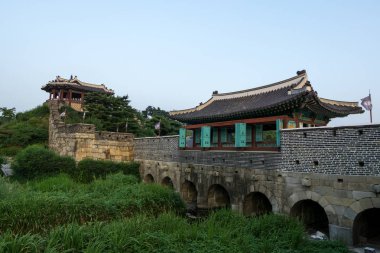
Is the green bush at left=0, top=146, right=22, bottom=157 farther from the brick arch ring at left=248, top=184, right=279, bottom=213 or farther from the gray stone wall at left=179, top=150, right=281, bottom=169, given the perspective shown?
the brick arch ring at left=248, top=184, right=279, bottom=213

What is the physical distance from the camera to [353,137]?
998 centimetres

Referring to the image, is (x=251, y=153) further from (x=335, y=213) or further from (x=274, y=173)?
(x=335, y=213)

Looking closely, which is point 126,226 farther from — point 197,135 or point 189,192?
point 197,135

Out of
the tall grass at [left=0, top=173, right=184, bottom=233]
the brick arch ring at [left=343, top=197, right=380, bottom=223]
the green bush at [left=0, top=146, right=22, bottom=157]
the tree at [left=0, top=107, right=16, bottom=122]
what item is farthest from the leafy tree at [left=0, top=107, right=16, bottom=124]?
the brick arch ring at [left=343, top=197, right=380, bottom=223]

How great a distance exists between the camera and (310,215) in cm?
1305

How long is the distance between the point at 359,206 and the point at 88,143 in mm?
19209

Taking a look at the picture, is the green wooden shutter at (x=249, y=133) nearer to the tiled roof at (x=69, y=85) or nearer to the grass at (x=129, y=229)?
the grass at (x=129, y=229)

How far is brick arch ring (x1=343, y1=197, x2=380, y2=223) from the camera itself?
923 centimetres

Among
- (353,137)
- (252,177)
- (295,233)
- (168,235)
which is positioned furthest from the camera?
(252,177)

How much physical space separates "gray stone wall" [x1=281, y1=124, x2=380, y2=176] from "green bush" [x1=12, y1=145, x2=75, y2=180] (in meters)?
15.4

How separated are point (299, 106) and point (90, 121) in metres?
20.7

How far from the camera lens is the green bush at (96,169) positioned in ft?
68.5

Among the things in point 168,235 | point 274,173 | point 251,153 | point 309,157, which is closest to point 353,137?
point 309,157

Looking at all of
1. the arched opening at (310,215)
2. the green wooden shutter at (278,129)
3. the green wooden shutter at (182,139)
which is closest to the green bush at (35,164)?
the green wooden shutter at (182,139)
